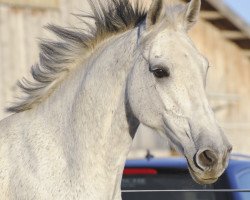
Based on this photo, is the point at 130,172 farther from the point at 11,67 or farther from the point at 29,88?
the point at 11,67

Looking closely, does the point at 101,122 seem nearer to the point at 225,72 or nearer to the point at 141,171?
the point at 141,171

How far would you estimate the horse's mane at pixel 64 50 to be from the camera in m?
6.12

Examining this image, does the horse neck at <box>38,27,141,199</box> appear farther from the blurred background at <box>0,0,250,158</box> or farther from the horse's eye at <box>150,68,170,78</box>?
the blurred background at <box>0,0,250,158</box>

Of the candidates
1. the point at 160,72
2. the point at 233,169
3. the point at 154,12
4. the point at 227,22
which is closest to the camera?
the point at 160,72

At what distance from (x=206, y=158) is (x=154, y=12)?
0.88 m

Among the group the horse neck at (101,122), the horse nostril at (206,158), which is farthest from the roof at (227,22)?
the horse nostril at (206,158)

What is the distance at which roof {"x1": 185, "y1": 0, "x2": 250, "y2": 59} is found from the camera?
2209cm

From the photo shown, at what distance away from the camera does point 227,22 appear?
22547mm

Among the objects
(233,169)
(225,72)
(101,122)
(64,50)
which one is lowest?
(225,72)

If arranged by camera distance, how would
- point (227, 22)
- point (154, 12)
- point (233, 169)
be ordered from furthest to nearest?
1. point (227, 22)
2. point (233, 169)
3. point (154, 12)

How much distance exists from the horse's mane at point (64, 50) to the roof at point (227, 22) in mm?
15694

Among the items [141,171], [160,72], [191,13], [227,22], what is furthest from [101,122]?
[227,22]

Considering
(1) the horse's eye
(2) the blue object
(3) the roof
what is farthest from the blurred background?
(1) the horse's eye

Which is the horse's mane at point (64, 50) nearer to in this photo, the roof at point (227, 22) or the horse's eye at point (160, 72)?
the horse's eye at point (160, 72)
